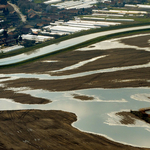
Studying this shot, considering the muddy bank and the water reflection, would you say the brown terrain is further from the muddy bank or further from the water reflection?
the water reflection

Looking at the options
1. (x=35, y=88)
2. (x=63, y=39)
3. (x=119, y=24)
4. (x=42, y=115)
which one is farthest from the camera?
(x=119, y=24)

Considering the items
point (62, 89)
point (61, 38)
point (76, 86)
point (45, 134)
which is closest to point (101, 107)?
point (76, 86)

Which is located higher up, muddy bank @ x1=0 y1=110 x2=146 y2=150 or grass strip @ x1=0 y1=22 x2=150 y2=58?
grass strip @ x1=0 y1=22 x2=150 y2=58

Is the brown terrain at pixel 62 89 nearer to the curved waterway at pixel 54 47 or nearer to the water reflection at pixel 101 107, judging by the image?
the water reflection at pixel 101 107

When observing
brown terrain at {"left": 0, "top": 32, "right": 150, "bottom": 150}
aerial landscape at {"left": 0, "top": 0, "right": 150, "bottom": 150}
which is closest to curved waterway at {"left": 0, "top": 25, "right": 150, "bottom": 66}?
aerial landscape at {"left": 0, "top": 0, "right": 150, "bottom": 150}

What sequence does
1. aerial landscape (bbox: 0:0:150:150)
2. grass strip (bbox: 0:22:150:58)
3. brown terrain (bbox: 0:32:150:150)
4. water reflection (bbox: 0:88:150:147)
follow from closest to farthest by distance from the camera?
brown terrain (bbox: 0:32:150:150) < aerial landscape (bbox: 0:0:150:150) < water reflection (bbox: 0:88:150:147) < grass strip (bbox: 0:22:150:58)

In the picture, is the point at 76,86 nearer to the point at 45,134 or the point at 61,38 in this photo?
the point at 45,134

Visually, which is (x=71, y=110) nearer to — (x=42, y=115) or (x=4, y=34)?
(x=42, y=115)

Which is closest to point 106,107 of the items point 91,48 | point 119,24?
point 91,48
